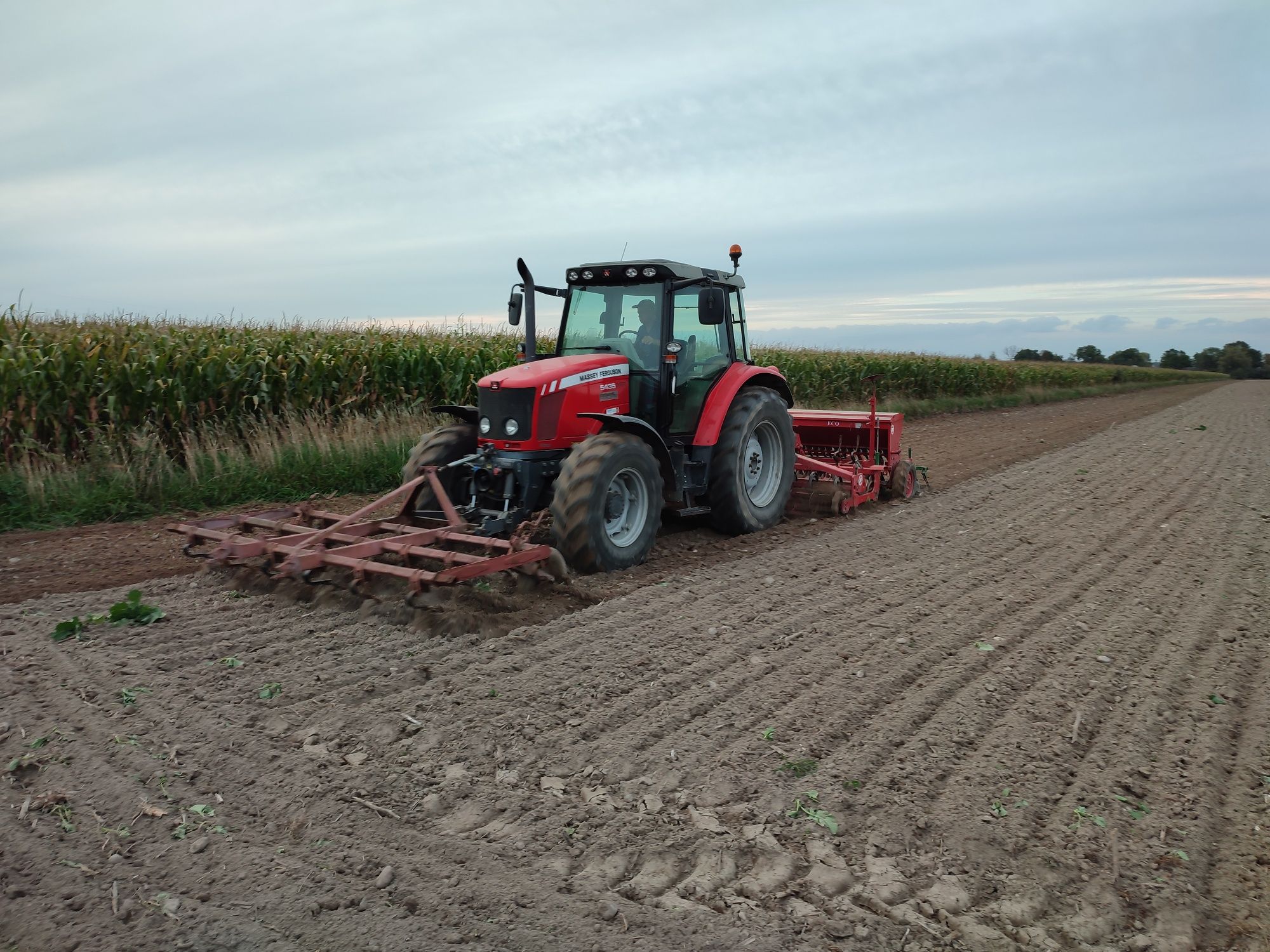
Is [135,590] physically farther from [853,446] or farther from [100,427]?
[853,446]

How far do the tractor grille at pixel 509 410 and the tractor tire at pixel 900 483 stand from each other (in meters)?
4.88

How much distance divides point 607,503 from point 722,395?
161cm

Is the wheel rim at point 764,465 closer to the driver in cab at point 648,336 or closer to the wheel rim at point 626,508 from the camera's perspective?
the driver in cab at point 648,336

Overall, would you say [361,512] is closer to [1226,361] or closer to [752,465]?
[752,465]

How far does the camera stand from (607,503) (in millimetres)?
6641

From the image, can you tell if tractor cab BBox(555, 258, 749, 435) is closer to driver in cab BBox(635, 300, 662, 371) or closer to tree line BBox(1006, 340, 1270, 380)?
driver in cab BBox(635, 300, 662, 371)

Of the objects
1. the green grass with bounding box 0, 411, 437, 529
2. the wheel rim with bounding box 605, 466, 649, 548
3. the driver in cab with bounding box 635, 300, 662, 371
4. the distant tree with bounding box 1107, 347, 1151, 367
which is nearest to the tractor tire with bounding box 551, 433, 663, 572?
the wheel rim with bounding box 605, 466, 649, 548

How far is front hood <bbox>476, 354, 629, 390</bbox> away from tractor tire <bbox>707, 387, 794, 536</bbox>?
1.09 meters

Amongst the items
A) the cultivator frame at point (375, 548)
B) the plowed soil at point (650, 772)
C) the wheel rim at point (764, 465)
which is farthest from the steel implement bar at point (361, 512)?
the wheel rim at point (764, 465)

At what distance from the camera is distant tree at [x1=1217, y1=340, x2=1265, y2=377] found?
267ft

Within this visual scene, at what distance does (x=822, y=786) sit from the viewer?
3625 mm

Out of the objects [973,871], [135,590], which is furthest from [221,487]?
[973,871]

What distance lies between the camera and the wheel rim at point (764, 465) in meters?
8.33

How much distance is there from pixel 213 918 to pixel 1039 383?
39450mm
